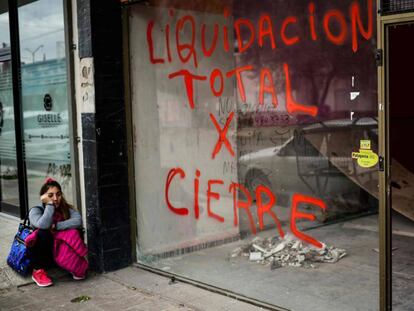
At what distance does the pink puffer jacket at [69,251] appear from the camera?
527cm

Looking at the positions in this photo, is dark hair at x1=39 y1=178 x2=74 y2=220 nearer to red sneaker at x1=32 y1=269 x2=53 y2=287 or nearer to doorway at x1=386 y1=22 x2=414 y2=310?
red sneaker at x1=32 y1=269 x2=53 y2=287

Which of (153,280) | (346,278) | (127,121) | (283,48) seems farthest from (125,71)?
(346,278)

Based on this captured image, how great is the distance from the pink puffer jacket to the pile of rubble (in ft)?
5.49

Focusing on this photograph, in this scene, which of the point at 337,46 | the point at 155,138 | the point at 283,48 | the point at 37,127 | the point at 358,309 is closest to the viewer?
the point at 358,309

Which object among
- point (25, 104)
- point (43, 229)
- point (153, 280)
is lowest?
point (153, 280)

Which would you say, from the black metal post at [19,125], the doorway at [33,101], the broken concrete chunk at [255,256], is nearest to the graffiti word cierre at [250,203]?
the broken concrete chunk at [255,256]

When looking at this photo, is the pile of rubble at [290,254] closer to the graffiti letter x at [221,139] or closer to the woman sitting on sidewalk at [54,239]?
the graffiti letter x at [221,139]

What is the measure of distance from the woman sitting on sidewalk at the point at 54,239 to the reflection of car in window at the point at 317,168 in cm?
198

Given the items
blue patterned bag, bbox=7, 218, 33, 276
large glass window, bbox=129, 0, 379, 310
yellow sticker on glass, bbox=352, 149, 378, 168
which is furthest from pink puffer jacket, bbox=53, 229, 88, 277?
yellow sticker on glass, bbox=352, 149, 378, 168

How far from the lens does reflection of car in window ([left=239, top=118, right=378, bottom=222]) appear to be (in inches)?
205

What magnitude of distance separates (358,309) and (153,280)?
198cm

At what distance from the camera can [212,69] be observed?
6.12 m

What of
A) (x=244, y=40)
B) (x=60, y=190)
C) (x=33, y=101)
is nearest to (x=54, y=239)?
(x=60, y=190)

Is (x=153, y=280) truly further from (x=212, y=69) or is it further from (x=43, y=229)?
(x=212, y=69)
